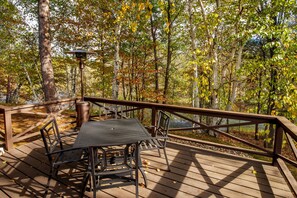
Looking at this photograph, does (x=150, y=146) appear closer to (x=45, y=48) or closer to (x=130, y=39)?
(x=45, y=48)

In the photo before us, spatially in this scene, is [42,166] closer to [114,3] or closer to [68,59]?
[114,3]

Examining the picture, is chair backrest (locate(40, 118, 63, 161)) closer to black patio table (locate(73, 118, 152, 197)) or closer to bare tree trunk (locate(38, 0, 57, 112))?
black patio table (locate(73, 118, 152, 197))

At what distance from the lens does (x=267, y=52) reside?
10297mm

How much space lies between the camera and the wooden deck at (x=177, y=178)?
251cm

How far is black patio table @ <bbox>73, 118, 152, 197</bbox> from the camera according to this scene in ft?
7.36

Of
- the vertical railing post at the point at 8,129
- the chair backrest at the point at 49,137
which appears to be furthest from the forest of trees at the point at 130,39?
the chair backrest at the point at 49,137

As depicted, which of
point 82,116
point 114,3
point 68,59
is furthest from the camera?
point 68,59

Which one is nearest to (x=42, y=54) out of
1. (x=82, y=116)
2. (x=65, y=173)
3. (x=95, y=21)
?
(x=82, y=116)

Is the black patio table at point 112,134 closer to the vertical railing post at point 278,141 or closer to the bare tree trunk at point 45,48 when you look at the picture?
the vertical railing post at point 278,141

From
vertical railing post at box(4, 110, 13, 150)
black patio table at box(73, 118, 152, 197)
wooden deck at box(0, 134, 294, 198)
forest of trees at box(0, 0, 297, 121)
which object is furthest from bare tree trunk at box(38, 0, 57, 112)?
black patio table at box(73, 118, 152, 197)

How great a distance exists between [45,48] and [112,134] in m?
4.61

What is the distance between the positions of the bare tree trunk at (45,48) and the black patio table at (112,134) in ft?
11.9

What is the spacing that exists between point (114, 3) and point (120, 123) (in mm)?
7517

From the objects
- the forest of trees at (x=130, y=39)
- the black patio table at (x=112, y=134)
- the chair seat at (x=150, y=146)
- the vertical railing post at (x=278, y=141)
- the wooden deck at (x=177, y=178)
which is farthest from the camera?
the forest of trees at (x=130, y=39)
